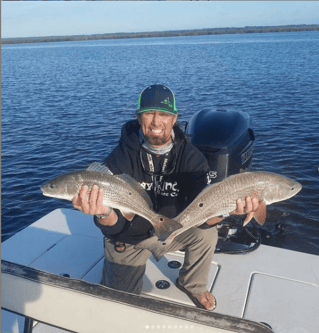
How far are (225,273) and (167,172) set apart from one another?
66.5 inches

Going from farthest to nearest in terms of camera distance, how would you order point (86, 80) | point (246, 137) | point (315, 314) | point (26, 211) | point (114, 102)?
point (86, 80)
point (114, 102)
point (26, 211)
point (246, 137)
point (315, 314)

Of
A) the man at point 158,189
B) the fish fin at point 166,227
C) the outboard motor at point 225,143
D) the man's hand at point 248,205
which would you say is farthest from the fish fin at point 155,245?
the outboard motor at point 225,143

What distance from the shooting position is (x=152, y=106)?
4.03 m

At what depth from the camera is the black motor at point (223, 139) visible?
21.8 feet

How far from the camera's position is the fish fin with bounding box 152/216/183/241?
146 inches

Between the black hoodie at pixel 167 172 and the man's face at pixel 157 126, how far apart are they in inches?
8.0

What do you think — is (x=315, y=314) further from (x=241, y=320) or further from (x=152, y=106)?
(x=152, y=106)

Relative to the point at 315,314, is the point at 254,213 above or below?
above

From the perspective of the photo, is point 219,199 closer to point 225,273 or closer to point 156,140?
point 156,140

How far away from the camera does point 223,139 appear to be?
6844mm

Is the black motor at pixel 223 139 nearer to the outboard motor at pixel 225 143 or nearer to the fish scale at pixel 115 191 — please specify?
the outboard motor at pixel 225 143

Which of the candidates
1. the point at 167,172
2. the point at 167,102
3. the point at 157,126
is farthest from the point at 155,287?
the point at 167,102

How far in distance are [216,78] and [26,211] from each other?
26.0 metres

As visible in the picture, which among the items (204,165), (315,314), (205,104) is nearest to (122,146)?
(204,165)
